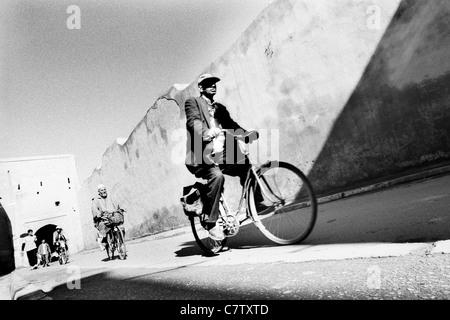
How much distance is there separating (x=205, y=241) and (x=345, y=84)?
3.58m

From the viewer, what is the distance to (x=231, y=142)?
261 centimetres

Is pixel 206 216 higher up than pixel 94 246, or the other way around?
pixel 206 216

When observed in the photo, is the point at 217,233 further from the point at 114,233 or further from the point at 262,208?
the point at 114,233

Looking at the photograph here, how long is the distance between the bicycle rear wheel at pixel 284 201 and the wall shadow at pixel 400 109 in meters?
2.73

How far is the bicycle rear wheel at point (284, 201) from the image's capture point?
86.4 inches

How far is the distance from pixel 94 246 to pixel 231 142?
14.2 metres

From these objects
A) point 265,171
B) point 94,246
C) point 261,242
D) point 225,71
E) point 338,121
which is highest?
point 225,71

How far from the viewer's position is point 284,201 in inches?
91.5

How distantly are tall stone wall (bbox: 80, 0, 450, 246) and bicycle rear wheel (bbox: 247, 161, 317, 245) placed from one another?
9.77 feet

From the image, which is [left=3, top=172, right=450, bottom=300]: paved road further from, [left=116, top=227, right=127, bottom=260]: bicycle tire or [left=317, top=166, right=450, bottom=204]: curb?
[left=116, top=227, right=127, bottom=260]: bicycle tire
